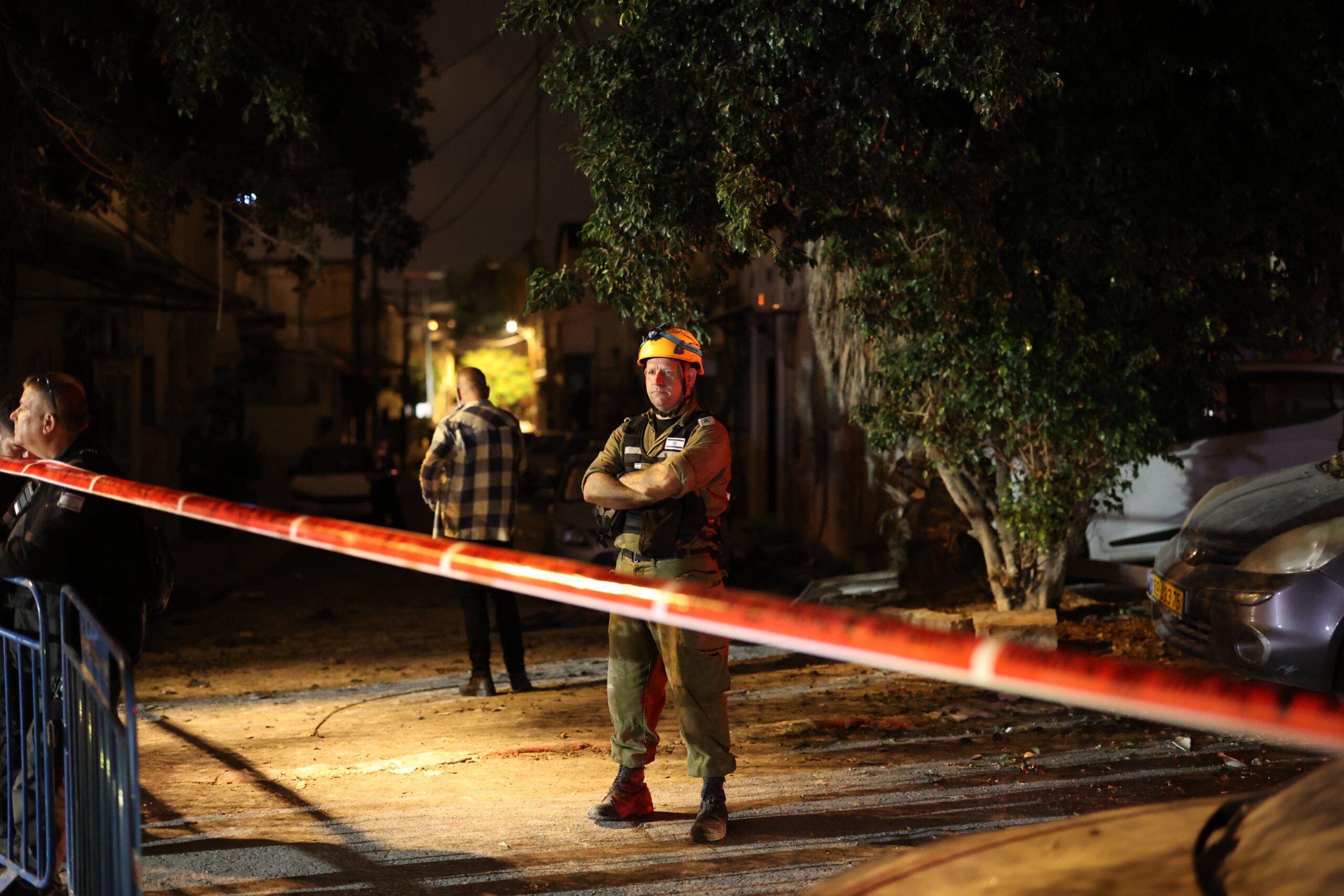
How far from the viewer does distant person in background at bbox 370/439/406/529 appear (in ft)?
59.5

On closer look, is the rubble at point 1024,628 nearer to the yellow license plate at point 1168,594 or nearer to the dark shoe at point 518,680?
the yellow license plate at point 1168,594

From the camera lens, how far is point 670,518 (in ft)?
15.5

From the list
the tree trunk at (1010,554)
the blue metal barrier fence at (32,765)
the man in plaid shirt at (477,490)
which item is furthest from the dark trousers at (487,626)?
the blue metal barrier fence at (32,765)

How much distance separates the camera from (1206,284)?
8.06 metres

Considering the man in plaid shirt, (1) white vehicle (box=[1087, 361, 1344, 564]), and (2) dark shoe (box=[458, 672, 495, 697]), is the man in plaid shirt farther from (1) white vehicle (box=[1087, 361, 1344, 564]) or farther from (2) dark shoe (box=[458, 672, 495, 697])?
(1) white vehicle (box=[1087, 361, 1344, 564])

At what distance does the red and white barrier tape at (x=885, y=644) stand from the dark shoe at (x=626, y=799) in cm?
174

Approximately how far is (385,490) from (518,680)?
11.1 meters

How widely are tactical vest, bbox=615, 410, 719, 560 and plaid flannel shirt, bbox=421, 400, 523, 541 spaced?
262 centimetres

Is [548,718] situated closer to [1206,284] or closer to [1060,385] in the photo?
[1060,385]

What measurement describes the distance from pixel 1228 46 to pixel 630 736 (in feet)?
18.7

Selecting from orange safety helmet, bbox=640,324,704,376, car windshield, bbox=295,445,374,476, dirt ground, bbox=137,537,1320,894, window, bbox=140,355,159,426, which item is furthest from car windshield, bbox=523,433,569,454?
orange safety helmet, bbox=640,324,704,376

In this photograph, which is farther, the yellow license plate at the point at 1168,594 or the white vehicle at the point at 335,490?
the white vehicle at the point at 335,490

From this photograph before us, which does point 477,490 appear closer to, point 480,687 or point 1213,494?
point 480,687

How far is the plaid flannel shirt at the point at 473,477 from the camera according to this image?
290 inches
